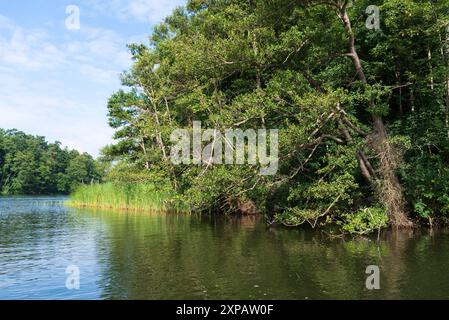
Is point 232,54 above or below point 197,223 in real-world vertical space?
above

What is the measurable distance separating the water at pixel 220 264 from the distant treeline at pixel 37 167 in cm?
6972

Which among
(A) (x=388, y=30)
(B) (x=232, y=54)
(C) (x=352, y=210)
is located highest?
(A) (x=388, y=30)

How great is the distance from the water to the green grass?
10012 mm

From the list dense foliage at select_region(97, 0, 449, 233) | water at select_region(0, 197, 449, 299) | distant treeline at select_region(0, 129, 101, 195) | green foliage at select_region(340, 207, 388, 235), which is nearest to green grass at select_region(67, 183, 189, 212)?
dense foliage at select_region(97, 0, 449, 233)

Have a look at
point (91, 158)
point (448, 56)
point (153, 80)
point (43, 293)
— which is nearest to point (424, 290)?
point (43, 293)

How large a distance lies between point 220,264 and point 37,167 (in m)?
87.8

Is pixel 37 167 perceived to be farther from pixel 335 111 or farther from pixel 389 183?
pixel 389 183

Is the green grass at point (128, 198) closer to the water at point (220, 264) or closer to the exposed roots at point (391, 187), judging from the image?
the water at point (220, 264)

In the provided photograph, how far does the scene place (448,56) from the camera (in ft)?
55.4

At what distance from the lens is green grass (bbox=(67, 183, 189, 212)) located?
27.0 meters

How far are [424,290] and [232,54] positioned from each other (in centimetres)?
1072

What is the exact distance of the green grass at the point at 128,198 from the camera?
27.0 meters

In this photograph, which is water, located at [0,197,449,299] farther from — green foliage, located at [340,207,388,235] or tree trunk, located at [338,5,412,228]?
tree trunk, located at [338,5,412,228]
